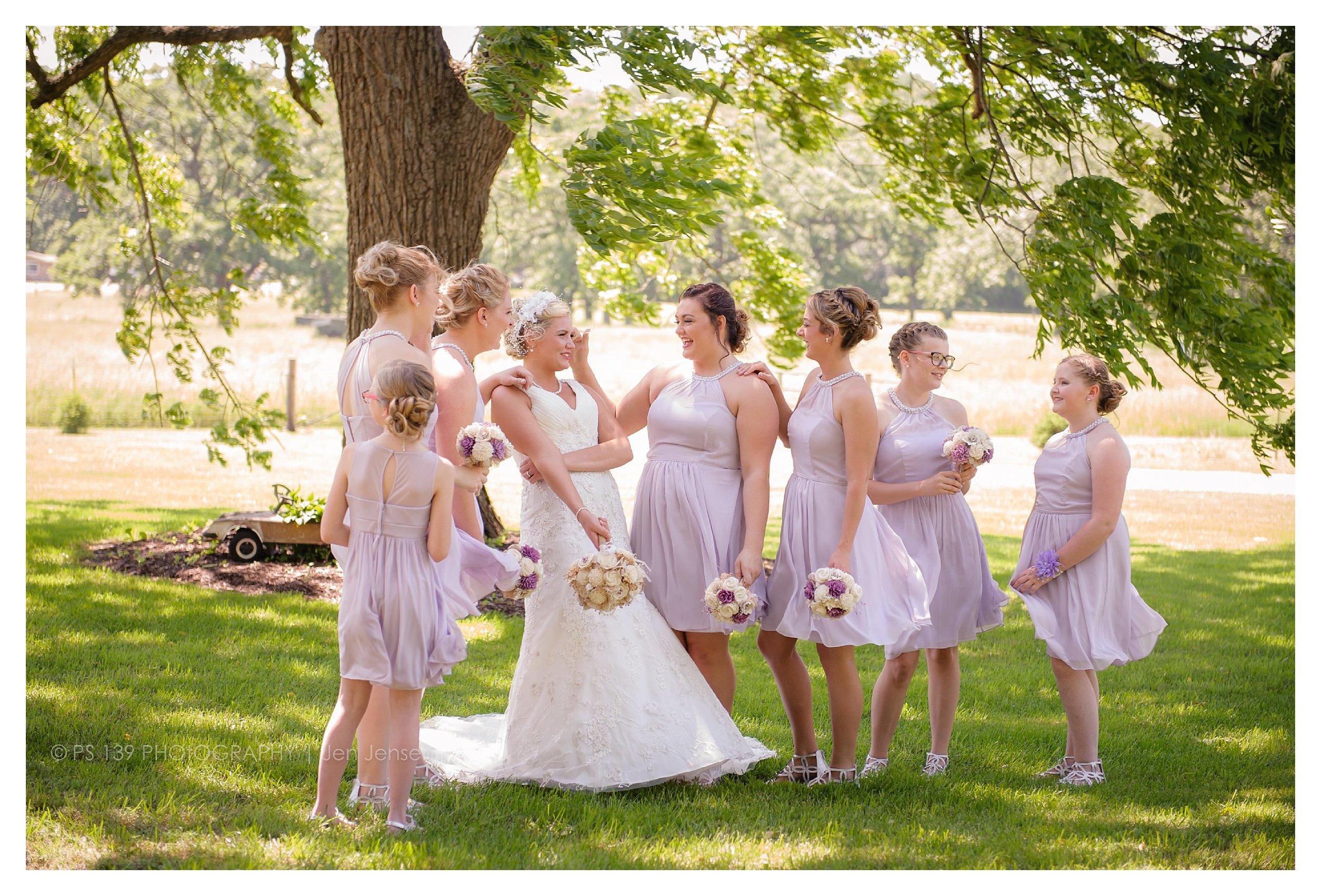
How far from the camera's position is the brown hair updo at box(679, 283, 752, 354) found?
15.1 feet

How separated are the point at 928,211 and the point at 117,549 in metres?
8.00

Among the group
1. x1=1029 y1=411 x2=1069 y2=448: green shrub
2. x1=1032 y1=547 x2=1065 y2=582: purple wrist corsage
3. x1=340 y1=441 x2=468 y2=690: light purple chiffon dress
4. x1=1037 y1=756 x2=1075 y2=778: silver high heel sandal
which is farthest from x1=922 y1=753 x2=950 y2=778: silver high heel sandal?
x1=1029 y1=411 x2=1069 y2=448: green shrub

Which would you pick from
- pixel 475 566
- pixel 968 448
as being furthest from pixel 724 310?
pixel 475 566

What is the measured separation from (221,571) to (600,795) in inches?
219

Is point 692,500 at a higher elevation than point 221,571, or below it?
higher

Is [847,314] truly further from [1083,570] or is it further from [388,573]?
[388,573]

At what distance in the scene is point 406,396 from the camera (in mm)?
3703

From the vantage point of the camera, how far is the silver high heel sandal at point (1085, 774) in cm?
481

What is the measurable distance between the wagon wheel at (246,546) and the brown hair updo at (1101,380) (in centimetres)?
700

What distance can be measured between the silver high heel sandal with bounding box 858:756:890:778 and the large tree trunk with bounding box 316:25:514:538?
17.3 ft

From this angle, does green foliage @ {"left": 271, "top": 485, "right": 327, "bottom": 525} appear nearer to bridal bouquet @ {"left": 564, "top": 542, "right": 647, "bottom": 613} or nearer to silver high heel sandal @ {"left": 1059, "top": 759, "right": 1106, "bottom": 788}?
bridal bouquet @ {"left": 564, "top": 542, "right": 647, "bottom": 613}

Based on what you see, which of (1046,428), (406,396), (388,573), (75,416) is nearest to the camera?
(406,396)

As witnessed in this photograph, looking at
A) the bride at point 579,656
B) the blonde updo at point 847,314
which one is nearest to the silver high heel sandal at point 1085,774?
the bride at point 579,656

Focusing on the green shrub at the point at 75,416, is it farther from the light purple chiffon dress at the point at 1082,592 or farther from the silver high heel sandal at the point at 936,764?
the light purple chiffon dress at the point at 1082,592
